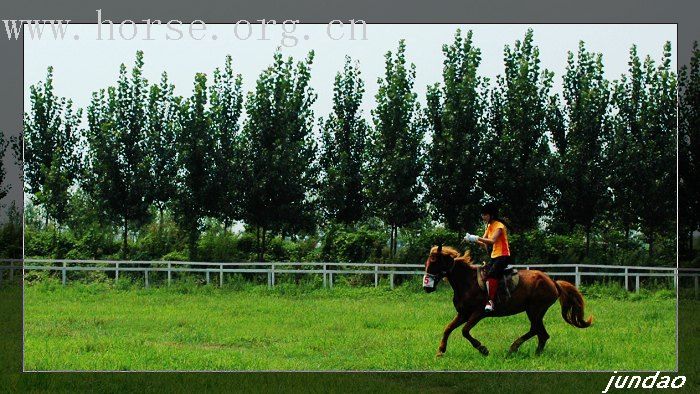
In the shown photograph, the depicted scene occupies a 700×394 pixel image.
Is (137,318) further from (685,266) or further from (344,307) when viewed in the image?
(685,266)

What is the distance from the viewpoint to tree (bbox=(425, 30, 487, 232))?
11453mm

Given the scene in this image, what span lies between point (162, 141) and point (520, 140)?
4.08 m

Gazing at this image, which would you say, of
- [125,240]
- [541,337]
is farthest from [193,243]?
[541,337]

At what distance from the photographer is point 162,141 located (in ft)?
39.0

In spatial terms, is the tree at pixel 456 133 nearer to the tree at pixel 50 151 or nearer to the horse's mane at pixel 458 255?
the horse's mane at pixel 458 255

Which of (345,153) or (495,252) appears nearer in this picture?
(495,252)

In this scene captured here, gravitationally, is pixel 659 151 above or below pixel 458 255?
above

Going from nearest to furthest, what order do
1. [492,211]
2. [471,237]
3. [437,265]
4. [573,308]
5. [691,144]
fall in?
[471,237], [437,265], [492,211], [573,308], [691,144]

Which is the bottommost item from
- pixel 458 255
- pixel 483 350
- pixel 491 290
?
pixel 483 350

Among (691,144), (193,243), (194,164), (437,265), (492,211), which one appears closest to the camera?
(437,265)

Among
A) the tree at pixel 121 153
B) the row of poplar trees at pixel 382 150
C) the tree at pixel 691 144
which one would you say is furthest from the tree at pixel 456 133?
the tree at pixel 691 144

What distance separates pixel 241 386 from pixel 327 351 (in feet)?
3.23

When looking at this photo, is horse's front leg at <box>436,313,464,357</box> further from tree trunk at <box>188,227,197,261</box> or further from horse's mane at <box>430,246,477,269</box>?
tree trunk at <box>188,227,197,261</box>

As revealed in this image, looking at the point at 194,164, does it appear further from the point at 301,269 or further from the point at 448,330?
the point at 448,330
